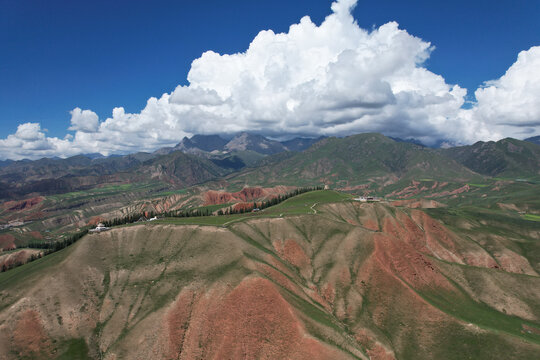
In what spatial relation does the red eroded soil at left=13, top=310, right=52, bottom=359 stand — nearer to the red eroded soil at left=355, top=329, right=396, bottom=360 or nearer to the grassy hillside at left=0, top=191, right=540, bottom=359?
the grassy hillside at left=0, top=191, right=540, bottom=359

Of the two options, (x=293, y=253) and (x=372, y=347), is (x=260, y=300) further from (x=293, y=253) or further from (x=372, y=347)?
(x=293, y=253)

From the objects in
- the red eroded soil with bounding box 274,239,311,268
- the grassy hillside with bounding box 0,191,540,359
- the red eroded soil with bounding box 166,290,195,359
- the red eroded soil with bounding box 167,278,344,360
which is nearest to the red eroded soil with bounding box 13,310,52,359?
the grassy hillside with bounding box 0,191,540,359

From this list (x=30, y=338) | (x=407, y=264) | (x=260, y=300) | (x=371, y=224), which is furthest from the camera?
(x=371, y=224)

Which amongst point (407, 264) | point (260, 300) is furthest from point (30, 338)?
point (407, 264)

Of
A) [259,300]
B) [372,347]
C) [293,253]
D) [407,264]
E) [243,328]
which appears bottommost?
[372,347]

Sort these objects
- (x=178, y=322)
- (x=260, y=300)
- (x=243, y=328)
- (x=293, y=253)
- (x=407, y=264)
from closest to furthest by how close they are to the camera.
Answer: (x=243, y=328), (x=178, y=322), (x=260, y=300), (x=407, y=264), (x=293, y=253)

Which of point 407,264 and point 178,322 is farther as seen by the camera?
point 407,264

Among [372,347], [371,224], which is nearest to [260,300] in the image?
[372,347]

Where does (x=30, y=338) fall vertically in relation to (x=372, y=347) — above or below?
above
